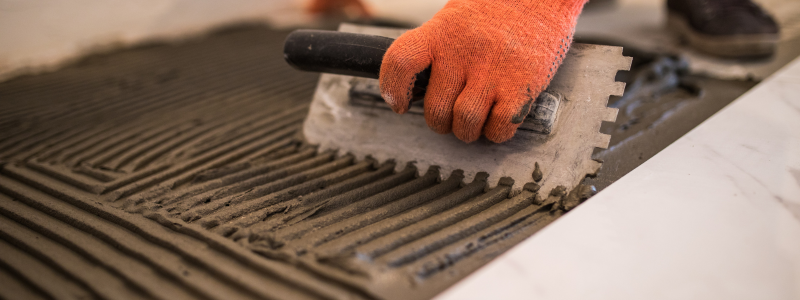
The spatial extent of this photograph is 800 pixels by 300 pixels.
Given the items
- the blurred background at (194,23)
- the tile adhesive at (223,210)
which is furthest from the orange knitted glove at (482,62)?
the blurred background at (194,23)

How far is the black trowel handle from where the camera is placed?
4.16 ft

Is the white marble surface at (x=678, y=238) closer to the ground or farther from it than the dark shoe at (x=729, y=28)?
closer to the ground

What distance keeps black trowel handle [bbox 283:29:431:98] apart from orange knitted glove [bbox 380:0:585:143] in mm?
67

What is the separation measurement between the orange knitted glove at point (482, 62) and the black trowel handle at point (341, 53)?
67 mm

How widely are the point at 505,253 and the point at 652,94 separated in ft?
4.99

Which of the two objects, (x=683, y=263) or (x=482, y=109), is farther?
(x=482, y=109)

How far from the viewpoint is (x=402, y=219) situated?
110 centimetres

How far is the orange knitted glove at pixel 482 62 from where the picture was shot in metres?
1.16

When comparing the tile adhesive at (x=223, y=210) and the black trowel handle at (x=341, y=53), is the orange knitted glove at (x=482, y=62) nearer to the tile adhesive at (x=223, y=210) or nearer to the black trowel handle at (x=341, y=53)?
the black trowel handle at (x=341, y=53)

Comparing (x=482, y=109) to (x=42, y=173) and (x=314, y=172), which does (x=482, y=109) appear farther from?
(x=42, y=173)

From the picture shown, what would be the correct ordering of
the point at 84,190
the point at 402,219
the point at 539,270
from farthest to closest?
the point at 84,190
the point at 402,219
the point at 539,270

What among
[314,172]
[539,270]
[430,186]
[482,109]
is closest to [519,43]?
[482,109]

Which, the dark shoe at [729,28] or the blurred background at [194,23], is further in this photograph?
the blurred background at [194,23]

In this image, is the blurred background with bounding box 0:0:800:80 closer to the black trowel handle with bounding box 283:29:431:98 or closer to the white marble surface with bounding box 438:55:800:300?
the white marble surface with bounding box 438:55:800:300
